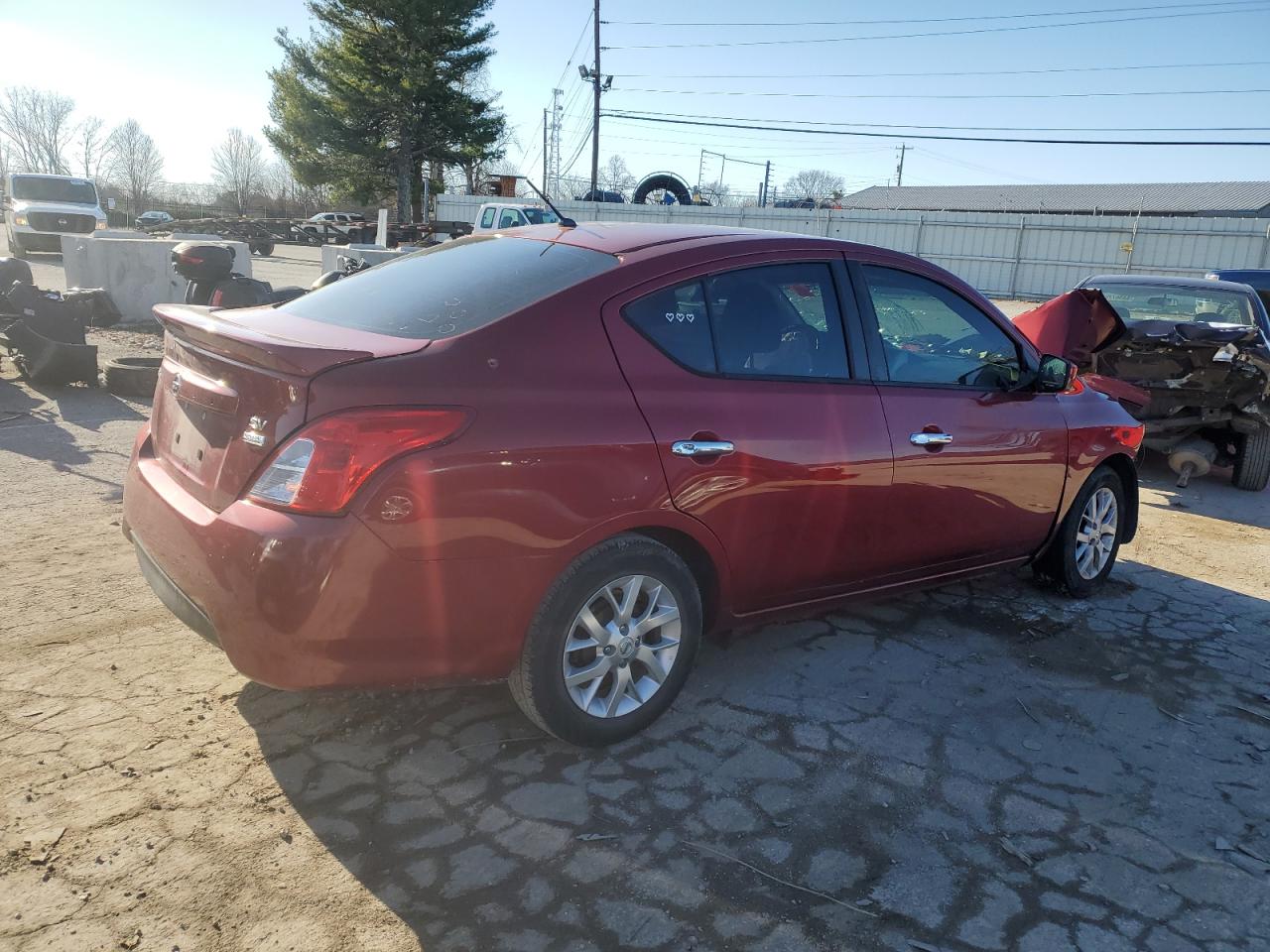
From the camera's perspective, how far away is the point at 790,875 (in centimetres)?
253

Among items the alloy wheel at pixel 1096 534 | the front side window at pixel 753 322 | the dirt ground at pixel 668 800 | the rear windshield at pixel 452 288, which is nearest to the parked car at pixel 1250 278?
the alloy wheel at pixel 1096 534

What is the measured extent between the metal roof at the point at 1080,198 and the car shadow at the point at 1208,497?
122ft

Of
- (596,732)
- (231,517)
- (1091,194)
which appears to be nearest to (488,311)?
(231,517)

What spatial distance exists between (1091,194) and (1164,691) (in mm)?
55347

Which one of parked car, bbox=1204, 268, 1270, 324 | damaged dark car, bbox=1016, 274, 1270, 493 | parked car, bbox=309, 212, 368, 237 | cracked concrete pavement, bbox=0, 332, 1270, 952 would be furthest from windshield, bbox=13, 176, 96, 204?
parked car, bbox=1204, 268, 1270, 324

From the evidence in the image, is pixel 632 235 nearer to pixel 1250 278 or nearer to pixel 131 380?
pixel 131 380

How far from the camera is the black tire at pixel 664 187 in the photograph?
36.3 meters

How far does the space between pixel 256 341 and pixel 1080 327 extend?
21.7 ft

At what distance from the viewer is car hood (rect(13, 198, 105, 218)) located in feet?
81.0

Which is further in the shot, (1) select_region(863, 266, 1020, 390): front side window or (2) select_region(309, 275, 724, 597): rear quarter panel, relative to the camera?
(1) select_region(863, 266, 1020, 390): front side window

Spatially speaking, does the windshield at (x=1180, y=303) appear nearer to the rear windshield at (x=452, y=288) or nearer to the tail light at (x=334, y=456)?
the rear windshield at (x=452, y=288)

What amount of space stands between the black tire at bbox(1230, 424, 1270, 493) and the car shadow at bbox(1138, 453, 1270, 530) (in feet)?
0.27

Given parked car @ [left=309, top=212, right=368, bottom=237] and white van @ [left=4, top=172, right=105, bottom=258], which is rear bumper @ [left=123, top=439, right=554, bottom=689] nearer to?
white van @ [left=4, top=172, right=105, bottom=258]

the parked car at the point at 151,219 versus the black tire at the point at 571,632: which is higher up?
the parked car at the point at 151,219
